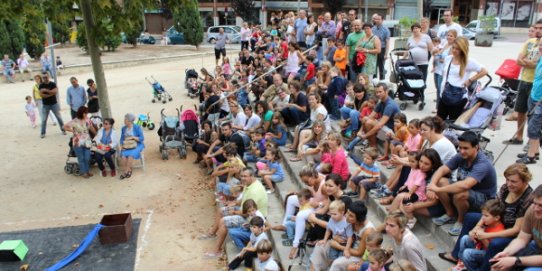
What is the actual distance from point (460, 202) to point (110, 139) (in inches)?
297

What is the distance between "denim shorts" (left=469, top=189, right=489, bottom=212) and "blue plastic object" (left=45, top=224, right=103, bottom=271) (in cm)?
534

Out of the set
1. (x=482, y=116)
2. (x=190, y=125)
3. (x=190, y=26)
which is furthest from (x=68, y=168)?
(x=190, y=26)

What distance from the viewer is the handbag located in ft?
23.1

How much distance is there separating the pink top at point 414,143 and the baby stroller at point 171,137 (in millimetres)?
6074

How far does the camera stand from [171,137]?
11320 mm

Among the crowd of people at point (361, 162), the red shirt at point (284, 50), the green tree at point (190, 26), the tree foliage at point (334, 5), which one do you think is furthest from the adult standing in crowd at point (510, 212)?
the tree foliage at point (334, 5)

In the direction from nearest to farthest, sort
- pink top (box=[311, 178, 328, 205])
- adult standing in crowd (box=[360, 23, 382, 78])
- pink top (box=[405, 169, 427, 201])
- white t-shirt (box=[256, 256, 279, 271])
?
pink top (box=[405, 169, 427, 201]) < white t-shirt (box=[256, 256, 279, 271]) < pink top (box=[311, 178, 328, 205]) < adult standing in crowd (box=[360, 23, 382, 78])

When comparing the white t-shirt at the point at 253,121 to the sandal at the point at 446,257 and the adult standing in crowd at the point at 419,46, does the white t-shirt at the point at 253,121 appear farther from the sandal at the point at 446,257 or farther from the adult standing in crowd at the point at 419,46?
the sandal at the point at 446,257

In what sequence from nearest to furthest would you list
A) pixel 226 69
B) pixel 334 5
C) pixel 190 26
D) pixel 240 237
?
1. pixel 240 237
2. pixel 226 69
3. pixel 190 26
4. pixel 334 5

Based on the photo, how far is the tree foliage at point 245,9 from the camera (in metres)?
47.6

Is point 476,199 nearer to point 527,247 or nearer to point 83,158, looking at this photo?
point 527,247

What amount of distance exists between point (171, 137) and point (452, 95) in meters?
6.72

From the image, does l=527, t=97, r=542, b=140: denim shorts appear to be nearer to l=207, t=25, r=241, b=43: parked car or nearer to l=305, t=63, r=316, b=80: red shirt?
l=305, t=63, r=316, b=80: red shirt

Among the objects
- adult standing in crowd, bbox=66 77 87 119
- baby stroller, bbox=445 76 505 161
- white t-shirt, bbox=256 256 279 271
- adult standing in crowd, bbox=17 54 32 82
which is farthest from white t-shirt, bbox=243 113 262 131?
adult standing in crowd, bbox=17 54 32 82
